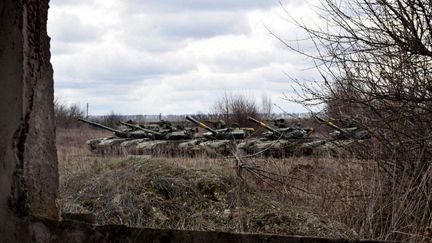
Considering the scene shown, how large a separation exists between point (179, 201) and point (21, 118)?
6704mm

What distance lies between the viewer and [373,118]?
7.07 metres

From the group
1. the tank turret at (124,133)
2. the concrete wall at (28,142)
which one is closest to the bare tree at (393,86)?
the concrete wall at (28,142)

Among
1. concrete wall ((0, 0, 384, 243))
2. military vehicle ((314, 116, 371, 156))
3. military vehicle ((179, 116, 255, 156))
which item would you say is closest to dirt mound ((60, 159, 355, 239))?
military vehicle ((314, 116, 371, 156))

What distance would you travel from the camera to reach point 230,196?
29.5ft

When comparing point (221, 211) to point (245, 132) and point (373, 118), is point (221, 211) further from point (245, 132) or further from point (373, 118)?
point (245, 132)

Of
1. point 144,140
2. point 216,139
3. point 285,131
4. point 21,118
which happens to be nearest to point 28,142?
point 21,118

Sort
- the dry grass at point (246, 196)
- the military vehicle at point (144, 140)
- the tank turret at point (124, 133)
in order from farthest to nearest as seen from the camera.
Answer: the tank turret at point (124, 133) < the military vehicle at point (144, 140) < the dry grass at point (246, 196)

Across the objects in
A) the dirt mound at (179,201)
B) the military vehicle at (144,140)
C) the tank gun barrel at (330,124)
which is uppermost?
the tank gun barrel at (330,124)

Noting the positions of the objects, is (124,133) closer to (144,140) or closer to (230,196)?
(144,140)

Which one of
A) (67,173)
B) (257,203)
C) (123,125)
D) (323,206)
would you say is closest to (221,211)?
(257,203)

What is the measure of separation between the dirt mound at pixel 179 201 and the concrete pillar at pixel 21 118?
Answer: 15.0 feet

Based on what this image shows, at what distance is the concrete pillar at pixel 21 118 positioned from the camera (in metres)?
2.28

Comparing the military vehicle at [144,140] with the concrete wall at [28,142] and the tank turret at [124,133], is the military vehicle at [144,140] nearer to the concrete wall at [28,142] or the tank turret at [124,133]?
the tank turret at [124,133]

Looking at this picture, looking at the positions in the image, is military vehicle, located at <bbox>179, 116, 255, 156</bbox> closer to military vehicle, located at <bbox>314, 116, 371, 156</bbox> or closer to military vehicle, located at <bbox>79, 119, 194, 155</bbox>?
military vehicle, located at <bbox>79, 119, 194, 155</bbox>
